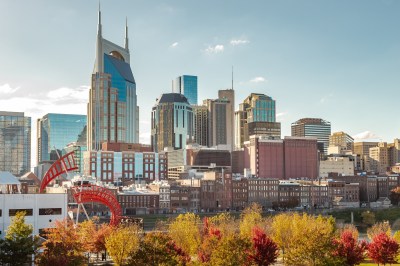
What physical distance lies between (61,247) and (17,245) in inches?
186

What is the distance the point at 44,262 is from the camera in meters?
67.3

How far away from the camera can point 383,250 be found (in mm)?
87750

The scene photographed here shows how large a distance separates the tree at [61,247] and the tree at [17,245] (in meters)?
Answer: 1.50

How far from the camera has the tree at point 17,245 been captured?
6857 cm

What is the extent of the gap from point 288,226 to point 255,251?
973 inches

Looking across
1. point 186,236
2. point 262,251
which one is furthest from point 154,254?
point 186,236

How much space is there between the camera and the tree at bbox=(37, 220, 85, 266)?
221 feet

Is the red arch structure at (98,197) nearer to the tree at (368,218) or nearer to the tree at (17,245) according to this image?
the tree at (17,245)

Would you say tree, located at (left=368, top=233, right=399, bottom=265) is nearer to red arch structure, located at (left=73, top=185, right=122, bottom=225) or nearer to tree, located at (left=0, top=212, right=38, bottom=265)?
red arch structure, located at (left=73, top=185, right=122, bottom=225)

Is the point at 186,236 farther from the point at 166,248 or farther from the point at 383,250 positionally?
the point at 383,250

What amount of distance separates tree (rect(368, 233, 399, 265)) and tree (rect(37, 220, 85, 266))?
41314 mm

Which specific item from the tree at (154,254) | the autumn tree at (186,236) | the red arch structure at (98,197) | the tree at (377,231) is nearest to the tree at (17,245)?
the tree at (154,254)

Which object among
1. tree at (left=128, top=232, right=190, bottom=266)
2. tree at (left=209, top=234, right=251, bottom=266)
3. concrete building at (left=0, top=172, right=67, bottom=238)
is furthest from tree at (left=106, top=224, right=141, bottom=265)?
tree at (left=209, top=234, right=251, bottom=266)

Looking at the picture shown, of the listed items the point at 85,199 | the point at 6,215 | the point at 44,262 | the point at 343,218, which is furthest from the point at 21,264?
the point at 343,218
